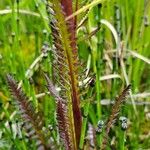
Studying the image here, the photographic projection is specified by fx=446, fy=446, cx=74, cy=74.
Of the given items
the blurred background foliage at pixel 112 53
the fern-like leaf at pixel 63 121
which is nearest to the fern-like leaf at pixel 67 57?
the fern-like leaf at pixel 63 121

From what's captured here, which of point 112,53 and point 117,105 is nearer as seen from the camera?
point 117,105

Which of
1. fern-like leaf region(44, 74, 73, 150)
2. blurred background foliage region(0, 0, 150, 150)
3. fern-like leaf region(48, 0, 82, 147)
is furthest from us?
blurred background foliage region(0, 0, 150, 150)

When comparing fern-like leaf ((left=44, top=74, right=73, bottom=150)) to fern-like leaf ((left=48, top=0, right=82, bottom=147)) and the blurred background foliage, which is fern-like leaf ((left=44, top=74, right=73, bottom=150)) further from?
the blurred background foliage

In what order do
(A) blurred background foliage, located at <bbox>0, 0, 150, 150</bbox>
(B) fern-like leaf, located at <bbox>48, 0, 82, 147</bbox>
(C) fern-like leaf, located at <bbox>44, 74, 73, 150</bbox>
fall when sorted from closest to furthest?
(B) fern-like leaf, located at <bbox>48, 0, 82, 147</bbox>, (C) fern-like leaf, located at <bbox>44, 74, 73, 150</bbox>, (A) blurred background foliage, located at <bbox>0, 0, 150, 150</bbox>

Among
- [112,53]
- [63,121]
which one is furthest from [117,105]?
→ [112,53]

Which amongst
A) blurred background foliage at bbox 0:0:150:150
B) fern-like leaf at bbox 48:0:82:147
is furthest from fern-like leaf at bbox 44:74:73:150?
blurred background foliage at bbox 0:0:150:150

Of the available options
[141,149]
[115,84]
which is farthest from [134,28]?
[141,149]

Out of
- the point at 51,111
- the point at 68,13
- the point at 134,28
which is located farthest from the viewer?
the point at 134,28

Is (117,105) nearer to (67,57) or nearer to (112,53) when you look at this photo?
(67,57)

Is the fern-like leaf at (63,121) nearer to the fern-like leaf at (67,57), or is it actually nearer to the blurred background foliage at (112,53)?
the fern-like leaf at (67,57)

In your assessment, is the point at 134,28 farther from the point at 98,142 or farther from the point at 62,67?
the point at 62,67

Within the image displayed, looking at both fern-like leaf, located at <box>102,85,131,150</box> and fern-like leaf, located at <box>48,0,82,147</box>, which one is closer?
fern-like leaf, located at <box>48,0,82,147</box>
